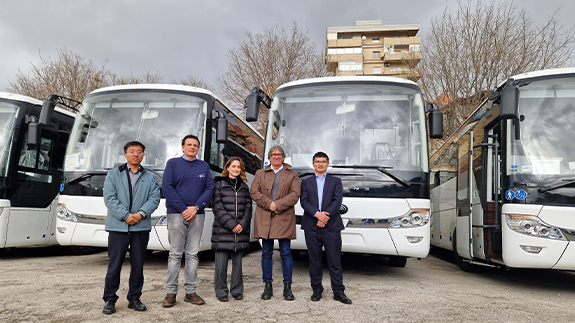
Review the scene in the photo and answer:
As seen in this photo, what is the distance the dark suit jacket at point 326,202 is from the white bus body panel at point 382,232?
102 cm

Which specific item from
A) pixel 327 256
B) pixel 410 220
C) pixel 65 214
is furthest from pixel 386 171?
pixel 65 214

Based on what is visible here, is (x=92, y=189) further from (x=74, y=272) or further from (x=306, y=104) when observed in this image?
(x=306, y=104)

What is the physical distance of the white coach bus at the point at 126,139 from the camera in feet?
22.7

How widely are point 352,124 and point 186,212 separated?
311cm

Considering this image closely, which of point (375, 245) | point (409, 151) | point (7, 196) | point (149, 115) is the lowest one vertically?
point (375, 245)

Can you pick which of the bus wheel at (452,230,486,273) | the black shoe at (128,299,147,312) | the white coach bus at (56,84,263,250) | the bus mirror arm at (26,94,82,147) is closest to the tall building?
the bus wheel at (452,230,486,273)

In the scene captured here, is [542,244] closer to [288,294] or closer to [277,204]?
[288,294]

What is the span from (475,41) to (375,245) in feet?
43.8

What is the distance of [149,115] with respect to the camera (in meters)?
7.49

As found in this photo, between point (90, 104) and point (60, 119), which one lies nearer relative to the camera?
point (90, 104)

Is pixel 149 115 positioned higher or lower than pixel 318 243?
higher

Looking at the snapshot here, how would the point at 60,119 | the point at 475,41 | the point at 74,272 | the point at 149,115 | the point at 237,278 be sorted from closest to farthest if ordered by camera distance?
1. the point at 237,278
2. the point at 74,272
3. the point at 149,115
4. the point at 60,119
5. the point at 475,41

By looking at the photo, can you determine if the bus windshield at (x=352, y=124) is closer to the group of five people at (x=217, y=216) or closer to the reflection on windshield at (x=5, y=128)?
the group of five people at (x=217, y=216)

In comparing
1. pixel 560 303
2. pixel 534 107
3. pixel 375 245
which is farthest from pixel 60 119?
pixel 560 303
